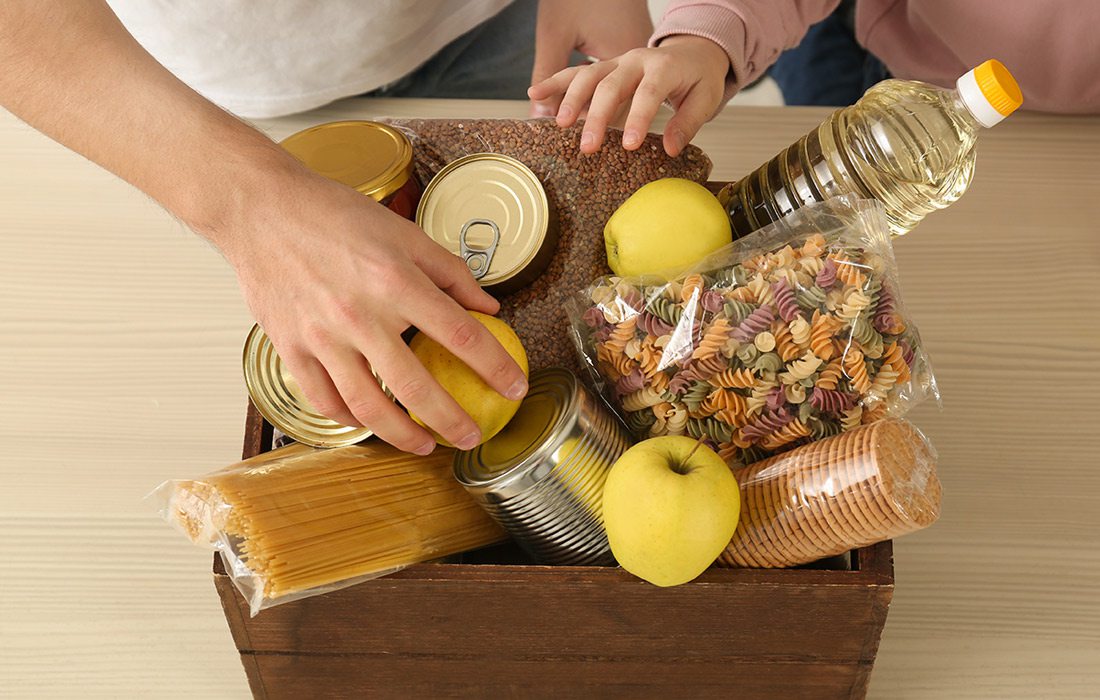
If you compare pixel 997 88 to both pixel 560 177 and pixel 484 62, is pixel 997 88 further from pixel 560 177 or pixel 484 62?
pixel 484 62

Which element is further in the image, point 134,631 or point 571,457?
point 134,631

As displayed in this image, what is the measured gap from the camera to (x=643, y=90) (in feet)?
2.84

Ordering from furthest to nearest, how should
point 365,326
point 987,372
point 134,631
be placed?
point 987,372, point 134,631, point 365,326

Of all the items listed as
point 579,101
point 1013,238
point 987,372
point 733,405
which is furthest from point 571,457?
point 1013,238

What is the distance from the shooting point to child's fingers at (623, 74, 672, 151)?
84cm

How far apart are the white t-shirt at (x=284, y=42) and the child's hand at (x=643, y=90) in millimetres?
291

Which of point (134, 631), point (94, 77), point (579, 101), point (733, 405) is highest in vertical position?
point (94, 77)

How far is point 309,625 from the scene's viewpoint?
0.71 metres

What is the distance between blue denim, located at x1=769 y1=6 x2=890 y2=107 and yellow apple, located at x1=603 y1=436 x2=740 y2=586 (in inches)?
44.3

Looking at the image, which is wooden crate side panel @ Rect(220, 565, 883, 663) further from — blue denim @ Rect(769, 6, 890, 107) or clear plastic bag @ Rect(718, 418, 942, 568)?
blue denim @ Rect(769, 6, 890, 107)

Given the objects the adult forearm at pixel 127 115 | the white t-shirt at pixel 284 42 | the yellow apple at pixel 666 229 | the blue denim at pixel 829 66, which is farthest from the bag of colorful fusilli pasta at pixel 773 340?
the blue denim at pixel 829 66

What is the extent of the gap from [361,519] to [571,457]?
147mm

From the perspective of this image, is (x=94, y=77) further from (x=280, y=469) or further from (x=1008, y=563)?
(x=1008, y=563)

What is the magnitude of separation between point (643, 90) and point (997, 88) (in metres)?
0.27
